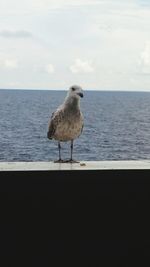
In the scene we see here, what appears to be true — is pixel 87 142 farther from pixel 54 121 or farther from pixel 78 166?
pixel 78 166

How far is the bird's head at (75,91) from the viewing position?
6409 millimetres

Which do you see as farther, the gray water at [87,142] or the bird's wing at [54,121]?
the gray water at [87,142]

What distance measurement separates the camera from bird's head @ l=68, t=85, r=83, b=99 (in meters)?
6.41

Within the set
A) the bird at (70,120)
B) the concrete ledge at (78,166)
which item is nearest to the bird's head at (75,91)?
the bird at (70,120)

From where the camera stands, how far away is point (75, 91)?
21.2 ft

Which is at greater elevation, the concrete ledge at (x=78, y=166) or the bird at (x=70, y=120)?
the bird at (x=70, y=120)
